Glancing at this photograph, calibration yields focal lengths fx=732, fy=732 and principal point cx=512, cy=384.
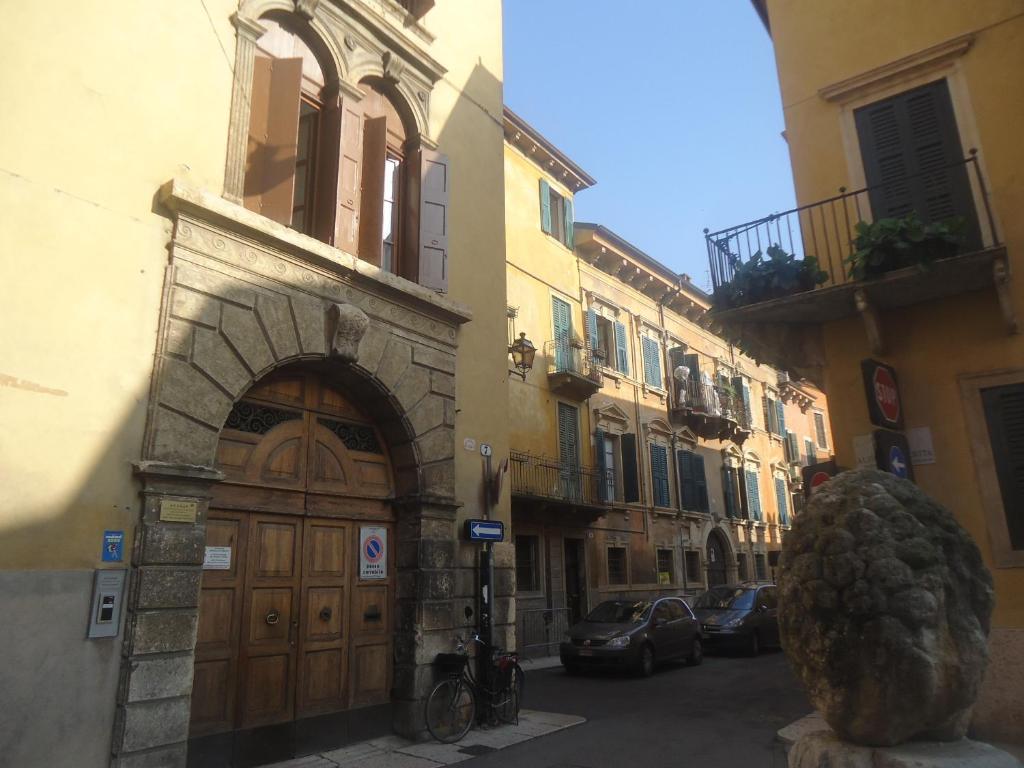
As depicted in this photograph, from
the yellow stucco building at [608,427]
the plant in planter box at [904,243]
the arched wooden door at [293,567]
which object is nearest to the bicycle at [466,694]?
the arched wooden door at [293,567]

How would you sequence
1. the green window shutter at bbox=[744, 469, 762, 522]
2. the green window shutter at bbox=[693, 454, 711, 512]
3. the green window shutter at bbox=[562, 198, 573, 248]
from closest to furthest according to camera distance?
the green window shutter at bbox=[562, 198, 573, 248]
the green window shutter at bbox=[693, 454, 711, 512]
the green window shutter at bbox=[744, 469, 762, 522]

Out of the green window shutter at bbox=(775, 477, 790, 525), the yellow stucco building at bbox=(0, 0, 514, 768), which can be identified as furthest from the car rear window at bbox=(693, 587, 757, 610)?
the green window shutter at bbox=(775, 477, 790, 525)

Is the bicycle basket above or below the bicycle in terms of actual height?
above

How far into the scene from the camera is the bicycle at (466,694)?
27.1 ft

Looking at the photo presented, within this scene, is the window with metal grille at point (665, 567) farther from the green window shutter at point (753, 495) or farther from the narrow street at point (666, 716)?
the narrow street at point (666, 716)

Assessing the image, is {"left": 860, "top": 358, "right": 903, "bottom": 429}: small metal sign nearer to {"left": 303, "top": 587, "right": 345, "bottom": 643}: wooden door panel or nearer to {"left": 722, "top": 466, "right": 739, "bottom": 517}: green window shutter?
{"left": 303, "top": 587, "right": 345, "bottom": 643}: wooden door panel

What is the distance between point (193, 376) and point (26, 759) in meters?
3.15

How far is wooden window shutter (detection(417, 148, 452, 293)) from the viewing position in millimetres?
9560

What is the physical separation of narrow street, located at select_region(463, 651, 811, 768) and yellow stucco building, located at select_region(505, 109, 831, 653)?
3.82m

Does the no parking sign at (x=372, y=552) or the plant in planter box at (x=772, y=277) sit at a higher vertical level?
the plant in planter box at (x=772, y=277)

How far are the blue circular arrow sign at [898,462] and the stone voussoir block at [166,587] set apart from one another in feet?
21.3

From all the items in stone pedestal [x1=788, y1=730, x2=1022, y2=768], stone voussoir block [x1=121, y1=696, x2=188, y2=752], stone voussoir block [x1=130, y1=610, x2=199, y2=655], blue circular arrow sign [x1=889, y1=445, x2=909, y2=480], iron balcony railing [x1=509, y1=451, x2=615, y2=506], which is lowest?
stone voussoir block [x1=121, y1=696, x2=188, y2=752]

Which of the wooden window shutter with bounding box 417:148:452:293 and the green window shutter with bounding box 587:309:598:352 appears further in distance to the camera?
the green window shutter with bounding box 587:309:598:352

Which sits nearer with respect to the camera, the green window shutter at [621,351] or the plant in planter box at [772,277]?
the plant in planter box at [772,277]
